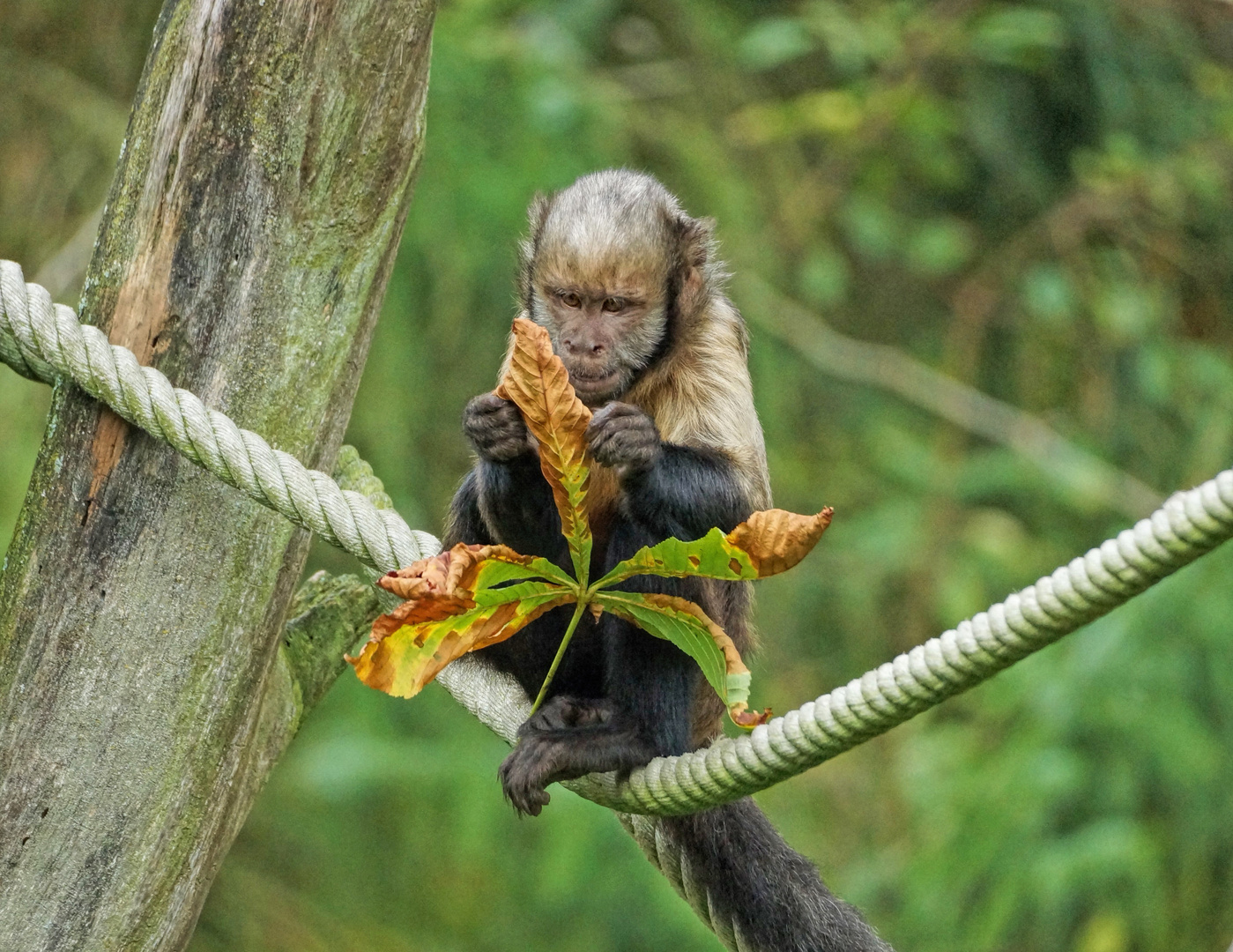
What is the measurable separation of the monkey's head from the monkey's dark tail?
92 centimetres

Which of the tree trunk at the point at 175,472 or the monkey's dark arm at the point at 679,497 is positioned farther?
the monkey's dark arm at the point at 679,497

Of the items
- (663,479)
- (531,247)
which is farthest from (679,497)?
(531,247)

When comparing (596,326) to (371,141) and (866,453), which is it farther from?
(866,453)

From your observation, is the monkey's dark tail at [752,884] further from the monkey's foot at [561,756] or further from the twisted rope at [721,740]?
the monkey's foot at [561,756]

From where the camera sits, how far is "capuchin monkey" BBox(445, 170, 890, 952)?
2.69 metres

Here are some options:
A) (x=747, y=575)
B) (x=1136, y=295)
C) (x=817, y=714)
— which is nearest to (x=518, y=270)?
(x=747, y=575)

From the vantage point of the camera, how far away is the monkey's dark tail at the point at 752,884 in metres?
2.81

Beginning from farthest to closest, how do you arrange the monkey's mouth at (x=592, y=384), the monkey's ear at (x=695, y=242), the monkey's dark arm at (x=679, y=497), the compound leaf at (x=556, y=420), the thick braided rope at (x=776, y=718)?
1. the monkey's ear at (x=695, y=242)
2. the monkey's mouth at (x=592, y=384)
3. the monkey's dark arm at (x=679, y=497)
4. the compound leaf at (x=556, y=420)
5. the thick braided rope at (x=776, y=718)

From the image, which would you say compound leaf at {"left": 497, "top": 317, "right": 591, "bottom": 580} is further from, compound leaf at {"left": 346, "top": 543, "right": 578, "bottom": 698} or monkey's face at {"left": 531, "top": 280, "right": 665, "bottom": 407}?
monkey's face at {"left": 531, "top": 280, "right": 665, "bottom": 407}

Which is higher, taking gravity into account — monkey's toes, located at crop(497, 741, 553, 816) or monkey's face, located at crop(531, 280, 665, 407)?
monkey's face, located at crop(531, 280, 665, 407)

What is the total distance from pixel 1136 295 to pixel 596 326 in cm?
485

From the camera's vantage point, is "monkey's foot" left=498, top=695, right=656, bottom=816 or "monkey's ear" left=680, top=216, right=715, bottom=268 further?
"monkey's ear" left=680, top=216, right=715, bottom=268

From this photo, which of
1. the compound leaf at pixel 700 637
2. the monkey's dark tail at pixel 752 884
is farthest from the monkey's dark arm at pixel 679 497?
the monkey's dark tail at pixel 752 884

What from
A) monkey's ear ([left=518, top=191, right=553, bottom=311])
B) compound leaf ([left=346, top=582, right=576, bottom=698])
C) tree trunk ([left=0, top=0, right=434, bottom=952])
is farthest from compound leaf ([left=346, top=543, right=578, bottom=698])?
monkey's ear ([left=518, top=191, right=553, bottom=311])
